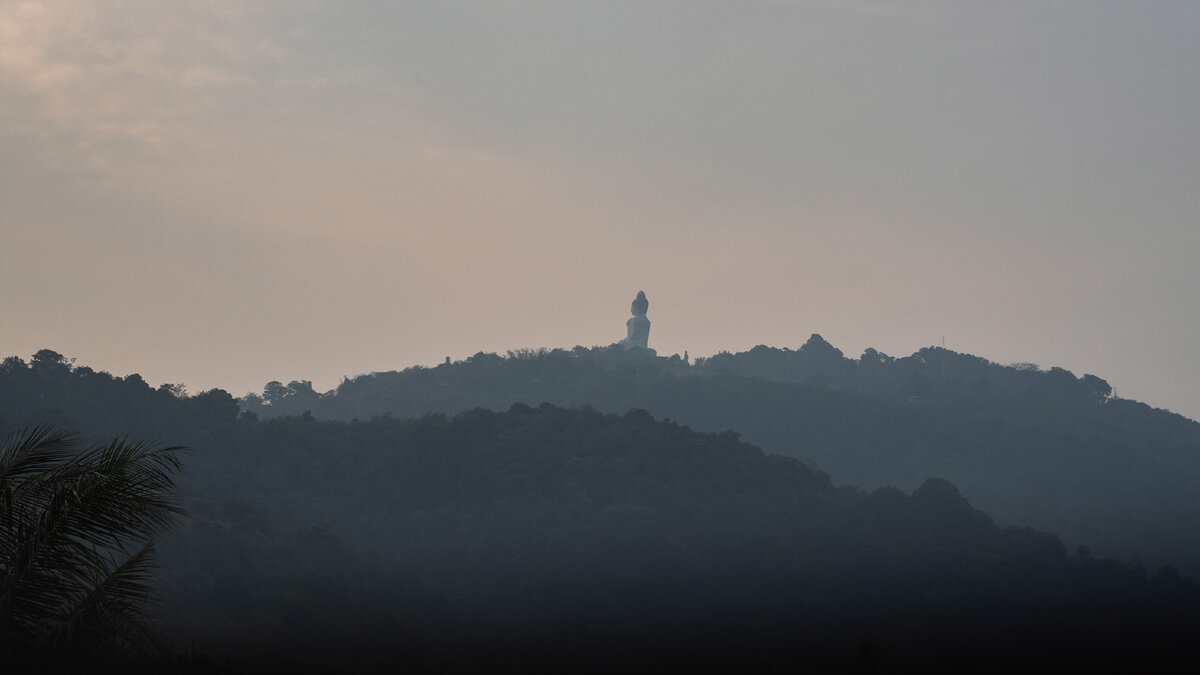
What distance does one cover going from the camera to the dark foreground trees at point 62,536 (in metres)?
14.5

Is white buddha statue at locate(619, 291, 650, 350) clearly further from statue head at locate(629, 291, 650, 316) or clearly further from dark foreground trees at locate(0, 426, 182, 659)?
dark foreground trees at locate(0, 426, 182, 659)

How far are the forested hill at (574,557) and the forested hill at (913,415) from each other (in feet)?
100

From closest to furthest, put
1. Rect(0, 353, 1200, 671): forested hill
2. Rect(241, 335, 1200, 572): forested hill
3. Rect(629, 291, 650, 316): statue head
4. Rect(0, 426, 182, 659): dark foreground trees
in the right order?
Rect(0, 426, 182, 659): dark foreground trees
Rect(0, 353, 1200, 671): forested hill
Rect(241, 335, 1200, 572): forested hill
Rect(629, 291, 650, 316): statue head

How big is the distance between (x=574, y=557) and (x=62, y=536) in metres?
72.4

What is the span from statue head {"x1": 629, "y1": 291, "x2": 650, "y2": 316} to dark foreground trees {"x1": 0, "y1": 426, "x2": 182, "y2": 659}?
521 feet

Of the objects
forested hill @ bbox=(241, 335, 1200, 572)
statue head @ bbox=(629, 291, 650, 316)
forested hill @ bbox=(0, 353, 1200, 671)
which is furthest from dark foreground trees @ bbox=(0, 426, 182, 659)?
statue head @ bbox=(629, 291, 650, 316)

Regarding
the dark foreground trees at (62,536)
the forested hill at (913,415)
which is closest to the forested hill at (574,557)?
the forested hill at (913,415)

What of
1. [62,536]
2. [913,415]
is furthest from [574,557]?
[913,415]

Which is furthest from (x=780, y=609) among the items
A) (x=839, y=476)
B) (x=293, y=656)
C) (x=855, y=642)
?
(x=839, y=476)

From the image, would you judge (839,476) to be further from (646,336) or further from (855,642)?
(855,642)

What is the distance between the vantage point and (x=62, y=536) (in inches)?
576

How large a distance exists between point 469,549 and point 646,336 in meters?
94.3

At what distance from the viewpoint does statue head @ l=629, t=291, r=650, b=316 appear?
17412 centimetres

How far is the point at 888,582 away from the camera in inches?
3420
